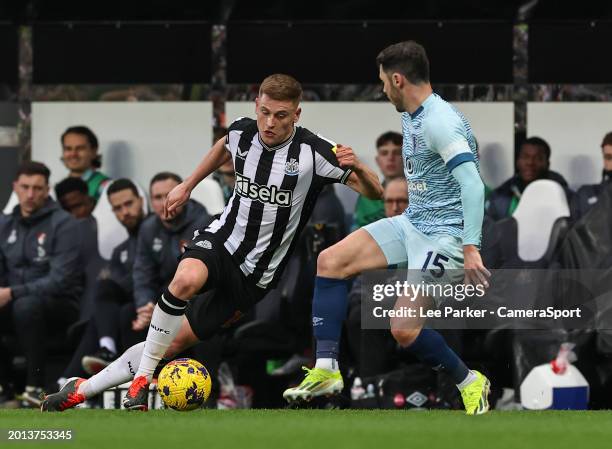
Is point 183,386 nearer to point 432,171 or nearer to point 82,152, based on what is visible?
point 432,171

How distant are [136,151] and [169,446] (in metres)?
5.79

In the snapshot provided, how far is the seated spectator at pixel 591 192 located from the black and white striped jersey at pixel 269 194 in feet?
9.85

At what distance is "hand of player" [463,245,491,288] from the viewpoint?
784 centimetres

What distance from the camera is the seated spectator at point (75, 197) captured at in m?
12.2

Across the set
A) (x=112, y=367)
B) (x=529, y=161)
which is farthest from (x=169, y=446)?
(x=529, y=161)

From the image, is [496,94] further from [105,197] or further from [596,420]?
[596,420]

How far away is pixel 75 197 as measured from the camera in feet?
40.1


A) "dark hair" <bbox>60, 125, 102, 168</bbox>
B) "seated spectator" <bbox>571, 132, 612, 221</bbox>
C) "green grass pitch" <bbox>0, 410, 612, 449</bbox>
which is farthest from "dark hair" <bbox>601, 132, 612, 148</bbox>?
"dark hair" <bbox>60, 125, 102, 168</bbox>

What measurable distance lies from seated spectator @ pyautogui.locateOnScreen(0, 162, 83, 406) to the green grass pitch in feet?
7.76

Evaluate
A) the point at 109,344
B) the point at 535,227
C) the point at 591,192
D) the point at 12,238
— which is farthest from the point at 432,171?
the point at 12,238

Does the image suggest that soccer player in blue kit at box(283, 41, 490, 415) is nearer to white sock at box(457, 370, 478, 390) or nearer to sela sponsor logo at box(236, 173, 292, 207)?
white sock at box(457, 370, 478, 390)

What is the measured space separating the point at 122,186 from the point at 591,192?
3.31 metres

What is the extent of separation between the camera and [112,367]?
863 centimetres

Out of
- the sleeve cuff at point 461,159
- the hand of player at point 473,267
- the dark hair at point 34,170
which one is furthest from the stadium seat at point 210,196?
the hand of player at point 473,267
